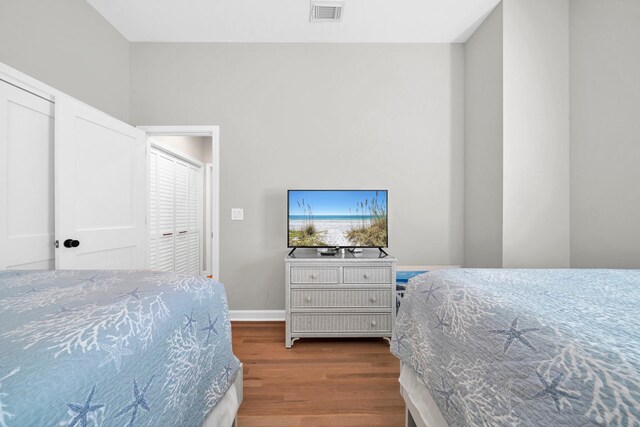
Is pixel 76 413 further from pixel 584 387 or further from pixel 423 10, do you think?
pixel 423 10

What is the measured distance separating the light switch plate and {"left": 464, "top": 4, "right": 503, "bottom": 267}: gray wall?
7.56 feet

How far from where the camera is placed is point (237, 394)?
1.27 metres

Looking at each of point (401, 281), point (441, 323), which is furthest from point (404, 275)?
point (441, 323)

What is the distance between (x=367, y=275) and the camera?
245 cm

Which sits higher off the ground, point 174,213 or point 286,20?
point 286,20

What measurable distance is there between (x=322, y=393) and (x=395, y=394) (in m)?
0.45

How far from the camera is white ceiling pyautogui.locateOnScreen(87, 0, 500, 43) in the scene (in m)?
2.43

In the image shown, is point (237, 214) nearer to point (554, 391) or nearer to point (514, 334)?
point (514, 334)

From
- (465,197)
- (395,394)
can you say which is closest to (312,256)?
(395,394)

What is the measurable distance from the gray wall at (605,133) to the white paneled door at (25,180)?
12.9 feet

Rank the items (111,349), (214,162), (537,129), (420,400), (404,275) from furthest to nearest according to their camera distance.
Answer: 1. (214,162)
2. (404,275)
3. (537,129)
4. (420,400)
5. (111,349)

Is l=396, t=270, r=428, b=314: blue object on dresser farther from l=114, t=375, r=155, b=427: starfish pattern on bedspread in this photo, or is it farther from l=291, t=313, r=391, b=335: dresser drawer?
l=114, t=375, r=155, b=427: starfish pattern on bedspread

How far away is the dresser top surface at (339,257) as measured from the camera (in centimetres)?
245

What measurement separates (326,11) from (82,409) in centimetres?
293
